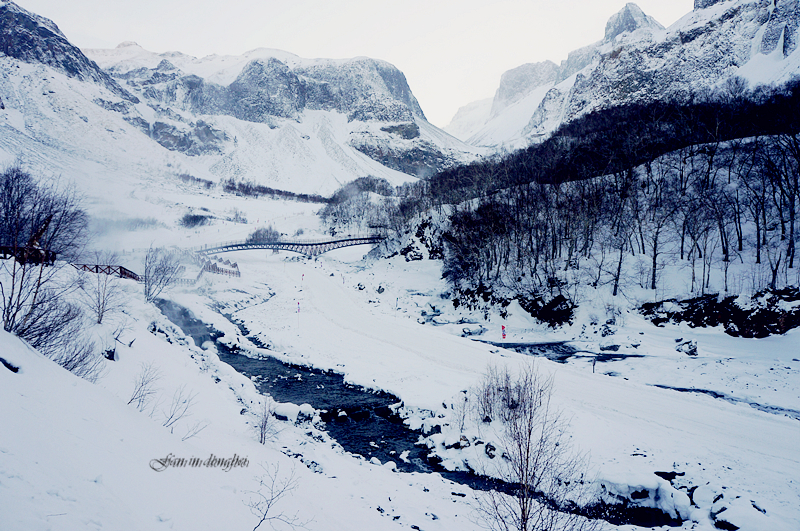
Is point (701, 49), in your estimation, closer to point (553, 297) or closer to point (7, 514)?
point (553, 297)

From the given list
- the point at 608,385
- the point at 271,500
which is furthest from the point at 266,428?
the point at 608,385

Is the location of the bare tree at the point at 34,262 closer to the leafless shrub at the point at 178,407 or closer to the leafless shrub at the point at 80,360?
the leafless shrub at the point at 80,360

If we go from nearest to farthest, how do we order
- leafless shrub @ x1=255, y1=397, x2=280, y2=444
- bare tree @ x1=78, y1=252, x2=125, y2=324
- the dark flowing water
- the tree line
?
the dark flowing water < leafless shrub @ x1=255, y1=397, x2=280, y2=444 < bare tree @ x1=78, y1=252, x2=125, y2=324 < the tree line

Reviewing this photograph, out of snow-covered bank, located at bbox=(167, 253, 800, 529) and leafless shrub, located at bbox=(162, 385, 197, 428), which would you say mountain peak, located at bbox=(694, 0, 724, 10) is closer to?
snow-covered bank, located at bbox=(167, 253, 800, 529)

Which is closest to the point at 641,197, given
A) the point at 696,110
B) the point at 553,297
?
the point at 553,297

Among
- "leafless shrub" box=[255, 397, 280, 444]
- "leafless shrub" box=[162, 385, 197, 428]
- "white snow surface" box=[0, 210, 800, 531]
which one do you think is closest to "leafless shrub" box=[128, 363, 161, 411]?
"white snow surface" box=[0, 210, 800, 531]

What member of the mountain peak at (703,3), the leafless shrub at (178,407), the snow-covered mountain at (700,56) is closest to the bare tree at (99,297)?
the leafless shrub at (178,407)
